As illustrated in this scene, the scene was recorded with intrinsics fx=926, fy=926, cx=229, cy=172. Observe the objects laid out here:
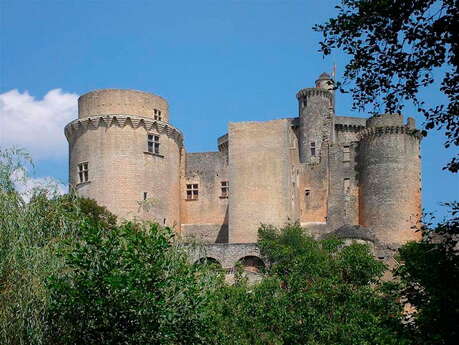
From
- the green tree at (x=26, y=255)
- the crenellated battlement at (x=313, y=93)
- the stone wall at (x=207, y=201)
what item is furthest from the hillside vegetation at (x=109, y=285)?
the crenellated battlement at (x=313, y=93)

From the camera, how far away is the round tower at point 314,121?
5409 centimetres

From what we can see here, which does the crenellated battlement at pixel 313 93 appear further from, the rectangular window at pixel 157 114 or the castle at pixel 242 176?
the rectangular window at pixel 157 114

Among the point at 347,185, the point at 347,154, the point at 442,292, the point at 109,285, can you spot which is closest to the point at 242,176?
the point at 347,185

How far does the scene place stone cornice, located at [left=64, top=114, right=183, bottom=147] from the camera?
1813 inches

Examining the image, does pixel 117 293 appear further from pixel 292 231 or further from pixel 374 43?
pixel 292 231

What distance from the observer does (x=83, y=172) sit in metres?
46.3

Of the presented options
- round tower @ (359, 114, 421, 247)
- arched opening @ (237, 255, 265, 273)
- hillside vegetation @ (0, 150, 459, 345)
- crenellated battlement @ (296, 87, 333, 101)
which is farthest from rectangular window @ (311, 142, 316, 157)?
hillside vegetation @ (0, 150, 459, 345)

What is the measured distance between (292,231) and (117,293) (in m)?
27.5

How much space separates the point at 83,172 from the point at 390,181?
15.8 m

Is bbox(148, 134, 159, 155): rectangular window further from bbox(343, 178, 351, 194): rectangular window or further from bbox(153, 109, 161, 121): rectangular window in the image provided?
bbox(343, 178, 351, 194): rectangular window

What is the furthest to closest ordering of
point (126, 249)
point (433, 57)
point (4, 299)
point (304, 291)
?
point (304, 291), point (126, 249), point (4, 299), point (433, 57)

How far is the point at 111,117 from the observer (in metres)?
46.0

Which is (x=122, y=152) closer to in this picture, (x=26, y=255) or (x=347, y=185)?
(x=347, y=185)

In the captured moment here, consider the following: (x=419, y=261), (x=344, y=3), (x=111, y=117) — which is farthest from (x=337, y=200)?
(x=344, y=3)
